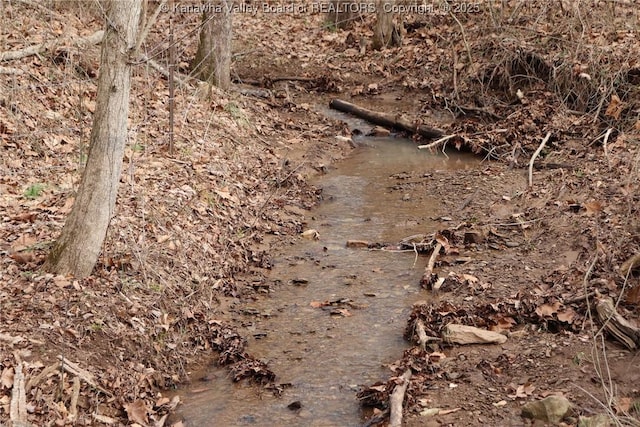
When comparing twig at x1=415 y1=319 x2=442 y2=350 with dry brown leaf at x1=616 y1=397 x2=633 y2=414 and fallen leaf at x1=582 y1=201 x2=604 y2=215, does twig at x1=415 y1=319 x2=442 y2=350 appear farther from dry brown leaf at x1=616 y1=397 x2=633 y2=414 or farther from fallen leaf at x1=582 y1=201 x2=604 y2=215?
fallen leaf at x1=582 y1=201 x2=604 y2=215

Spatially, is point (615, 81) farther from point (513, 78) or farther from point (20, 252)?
point (20, 252)

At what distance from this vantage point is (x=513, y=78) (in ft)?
40.1

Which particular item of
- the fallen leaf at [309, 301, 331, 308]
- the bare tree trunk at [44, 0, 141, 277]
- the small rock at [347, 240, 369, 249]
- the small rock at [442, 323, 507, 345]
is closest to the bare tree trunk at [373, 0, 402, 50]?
the small rock at [347, 240, 369, 249]

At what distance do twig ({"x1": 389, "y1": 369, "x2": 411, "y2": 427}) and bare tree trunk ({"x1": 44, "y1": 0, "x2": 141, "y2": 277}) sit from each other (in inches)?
102

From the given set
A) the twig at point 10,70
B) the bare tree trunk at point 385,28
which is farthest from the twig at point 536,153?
the twig at point 10,70

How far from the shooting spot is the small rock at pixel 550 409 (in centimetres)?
487

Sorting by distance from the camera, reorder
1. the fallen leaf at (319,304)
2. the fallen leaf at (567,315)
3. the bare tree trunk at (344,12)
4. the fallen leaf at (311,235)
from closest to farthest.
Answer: the fallen leaf at (567,315) → the fallen leaf at (319,304) → the fallen leaf at (311,235) → the bare tree trunk at (344,12)

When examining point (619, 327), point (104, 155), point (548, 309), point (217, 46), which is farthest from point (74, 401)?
point (217, 46)

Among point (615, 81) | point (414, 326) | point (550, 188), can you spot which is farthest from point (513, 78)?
point (414, 326)

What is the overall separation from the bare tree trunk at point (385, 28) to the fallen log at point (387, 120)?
8.62ft

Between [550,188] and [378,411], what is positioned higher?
[550,188]

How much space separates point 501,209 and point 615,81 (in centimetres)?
322

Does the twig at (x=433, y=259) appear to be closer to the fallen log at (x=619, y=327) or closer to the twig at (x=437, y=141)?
the fallen log at (x=619, y=327)

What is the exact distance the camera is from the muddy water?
18.3 ft
